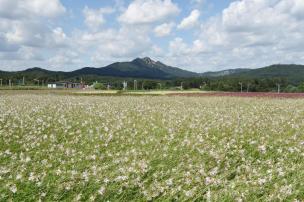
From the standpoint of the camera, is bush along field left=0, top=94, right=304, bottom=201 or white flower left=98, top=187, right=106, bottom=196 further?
bush along field left=0, top=94, right=304, bottom=201

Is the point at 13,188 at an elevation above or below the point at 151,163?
above

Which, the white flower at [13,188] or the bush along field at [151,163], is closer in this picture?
the white flower at [13,188]

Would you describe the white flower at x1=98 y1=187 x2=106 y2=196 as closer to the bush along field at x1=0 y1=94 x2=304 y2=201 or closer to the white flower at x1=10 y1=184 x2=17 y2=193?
the bush along field at x1=0 y1=94 x2=304 y2=201

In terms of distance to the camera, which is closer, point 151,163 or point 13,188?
point 13,188

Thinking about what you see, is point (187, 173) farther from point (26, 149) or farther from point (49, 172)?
point (26, 149)

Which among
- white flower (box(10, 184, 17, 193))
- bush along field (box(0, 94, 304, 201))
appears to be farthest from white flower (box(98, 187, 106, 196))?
white flower (box(10, 184, 17, 193))

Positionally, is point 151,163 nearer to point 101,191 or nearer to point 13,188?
point 101,191

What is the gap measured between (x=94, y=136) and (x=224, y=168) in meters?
5.76

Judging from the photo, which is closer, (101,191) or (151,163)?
(101,191)

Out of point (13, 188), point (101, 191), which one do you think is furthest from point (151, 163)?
point (13, 188)

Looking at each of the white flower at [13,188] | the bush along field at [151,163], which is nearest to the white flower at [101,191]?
the bush along field at [151,163]

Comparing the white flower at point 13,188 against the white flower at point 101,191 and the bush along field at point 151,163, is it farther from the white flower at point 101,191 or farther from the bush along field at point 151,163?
the white flower at point 101,191

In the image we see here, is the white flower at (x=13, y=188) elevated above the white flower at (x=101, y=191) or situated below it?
above

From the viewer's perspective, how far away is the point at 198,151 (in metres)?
10.2
